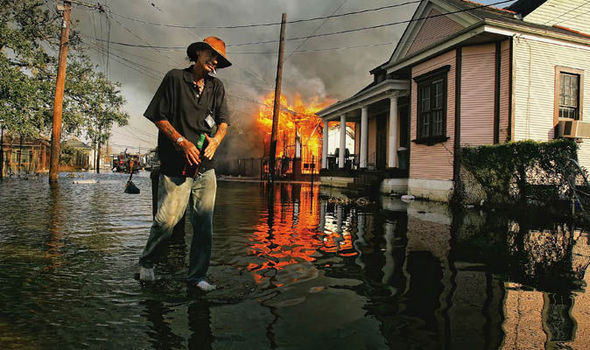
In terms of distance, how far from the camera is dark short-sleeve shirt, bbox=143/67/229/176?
2941 millimetres

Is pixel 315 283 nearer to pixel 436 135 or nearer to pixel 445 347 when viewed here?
pixel 445 347

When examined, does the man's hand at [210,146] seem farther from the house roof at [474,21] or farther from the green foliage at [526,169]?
the house roof at [474,21]

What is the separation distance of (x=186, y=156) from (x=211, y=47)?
920mm

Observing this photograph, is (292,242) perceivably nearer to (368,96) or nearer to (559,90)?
(559,90)

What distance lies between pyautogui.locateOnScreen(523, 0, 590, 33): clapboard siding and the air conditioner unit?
4.17 meters

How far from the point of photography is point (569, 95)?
41.8 ft

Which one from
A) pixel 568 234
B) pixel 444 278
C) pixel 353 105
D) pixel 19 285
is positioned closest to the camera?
pixel 19 285

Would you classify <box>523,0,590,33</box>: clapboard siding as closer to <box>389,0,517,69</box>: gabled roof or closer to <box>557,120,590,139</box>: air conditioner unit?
<box>389,0,517,69</box>: gabled roof

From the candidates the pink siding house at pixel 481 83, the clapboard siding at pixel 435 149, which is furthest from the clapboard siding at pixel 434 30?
the clapboard siding at pixel 435 149

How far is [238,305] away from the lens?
8.30 ft

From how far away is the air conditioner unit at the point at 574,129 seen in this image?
39.5 feet

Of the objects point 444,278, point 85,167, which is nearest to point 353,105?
point 444,278

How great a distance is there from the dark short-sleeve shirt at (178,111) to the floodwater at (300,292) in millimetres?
1023

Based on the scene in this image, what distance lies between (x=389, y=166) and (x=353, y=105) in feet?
17.0
